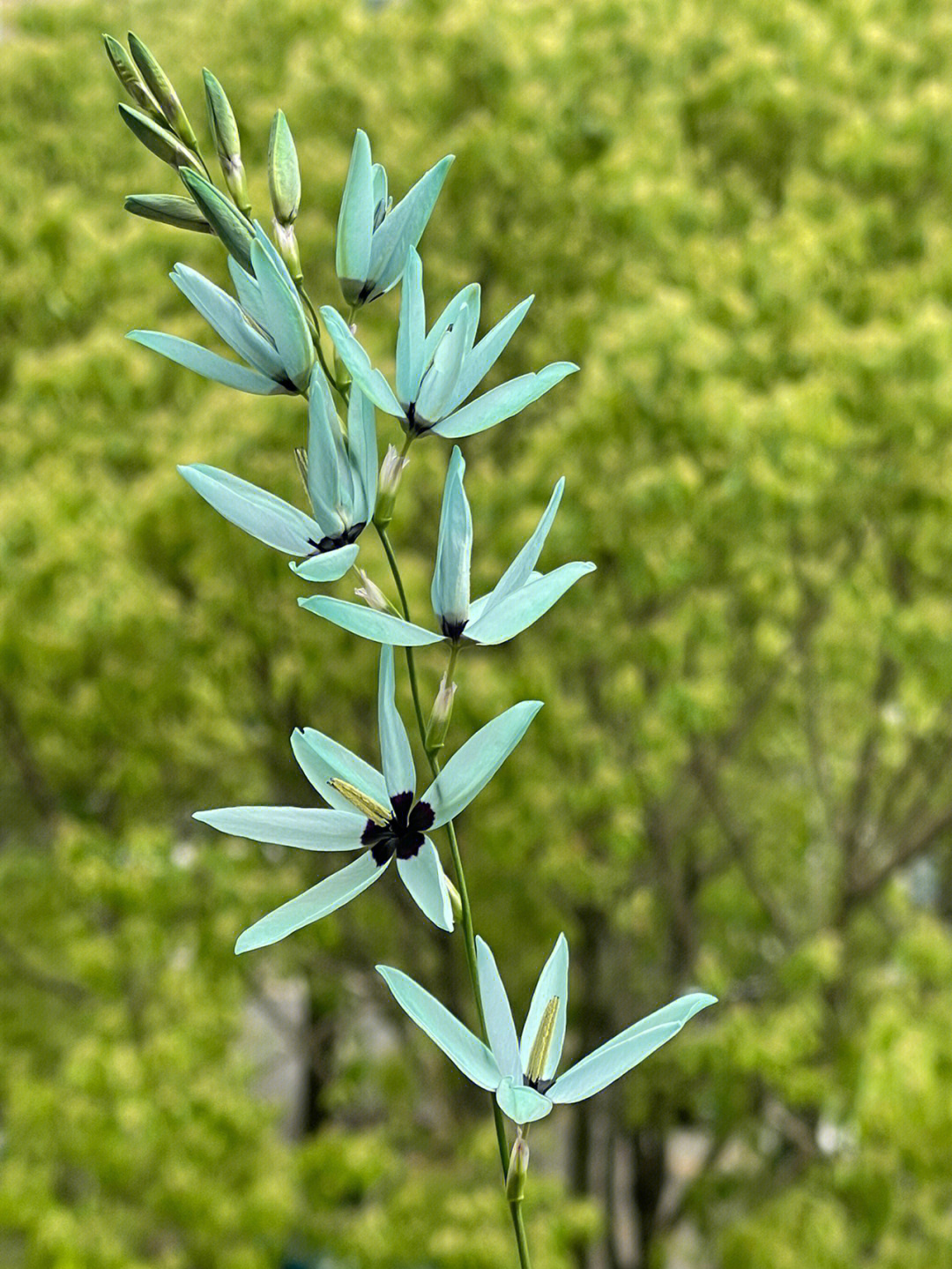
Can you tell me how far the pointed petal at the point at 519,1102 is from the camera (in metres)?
0.59

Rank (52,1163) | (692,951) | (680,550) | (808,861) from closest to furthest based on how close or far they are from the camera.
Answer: (680,550)
(52,1163)
(692,951)
(808,861)

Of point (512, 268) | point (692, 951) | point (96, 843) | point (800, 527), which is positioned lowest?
point (692, 951)

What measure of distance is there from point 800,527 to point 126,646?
2.52 m

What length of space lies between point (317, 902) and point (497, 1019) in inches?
3.7

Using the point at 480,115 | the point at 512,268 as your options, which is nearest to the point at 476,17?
the point at 480,115

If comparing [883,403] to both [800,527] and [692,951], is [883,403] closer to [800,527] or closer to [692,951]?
[800,527]

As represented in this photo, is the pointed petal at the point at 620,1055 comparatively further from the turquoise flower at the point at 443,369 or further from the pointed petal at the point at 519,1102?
the turquoise flower at the point at 443,369

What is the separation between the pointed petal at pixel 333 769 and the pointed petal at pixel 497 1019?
0.27 ft

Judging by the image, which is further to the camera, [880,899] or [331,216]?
[880,899]

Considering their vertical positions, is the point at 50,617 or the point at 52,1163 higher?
the point at 50,617

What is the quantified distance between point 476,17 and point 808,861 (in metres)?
4.33

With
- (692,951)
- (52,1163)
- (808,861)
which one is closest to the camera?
(52,1163)

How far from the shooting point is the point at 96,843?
546 centimetres

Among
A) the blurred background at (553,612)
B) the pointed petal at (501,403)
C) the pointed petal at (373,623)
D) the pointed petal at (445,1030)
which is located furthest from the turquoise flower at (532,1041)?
the blurred background at (553,612)
